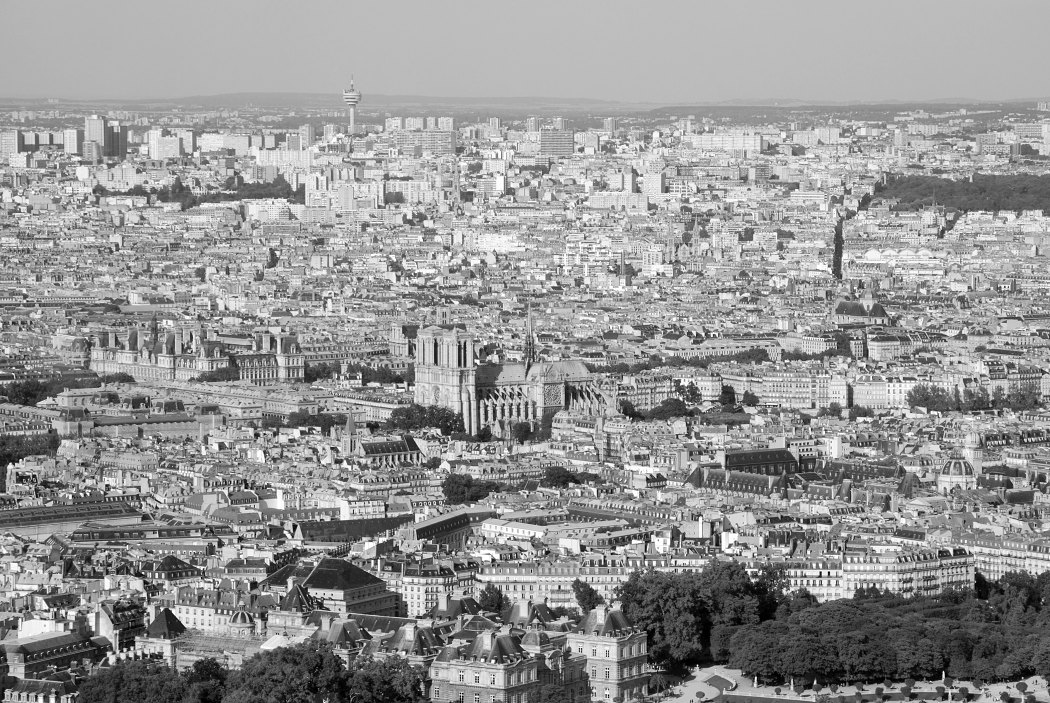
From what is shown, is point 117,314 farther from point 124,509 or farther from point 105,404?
point 124,509

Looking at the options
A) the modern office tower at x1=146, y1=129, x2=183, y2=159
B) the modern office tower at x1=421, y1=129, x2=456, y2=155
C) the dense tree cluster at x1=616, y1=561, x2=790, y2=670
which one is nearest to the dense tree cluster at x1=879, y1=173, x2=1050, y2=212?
the modern office tower at x1=421, y1=129, x2=456, y2=155

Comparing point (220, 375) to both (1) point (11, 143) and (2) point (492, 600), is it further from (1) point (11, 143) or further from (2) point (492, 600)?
(1) point (11, 143)

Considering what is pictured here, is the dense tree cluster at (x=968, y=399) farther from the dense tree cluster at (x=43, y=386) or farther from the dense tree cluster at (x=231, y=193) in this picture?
the dense tree cluster at (x=231, y=193)

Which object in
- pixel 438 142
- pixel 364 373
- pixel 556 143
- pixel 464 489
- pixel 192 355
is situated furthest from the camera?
pixel 438 142

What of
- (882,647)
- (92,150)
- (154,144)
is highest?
(882,647)

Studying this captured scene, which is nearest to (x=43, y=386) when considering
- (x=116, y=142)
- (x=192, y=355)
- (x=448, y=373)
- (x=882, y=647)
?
(x=192, y=355)

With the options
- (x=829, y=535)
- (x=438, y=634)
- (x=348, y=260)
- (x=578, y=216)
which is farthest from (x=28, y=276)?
(x=438, y=634)
